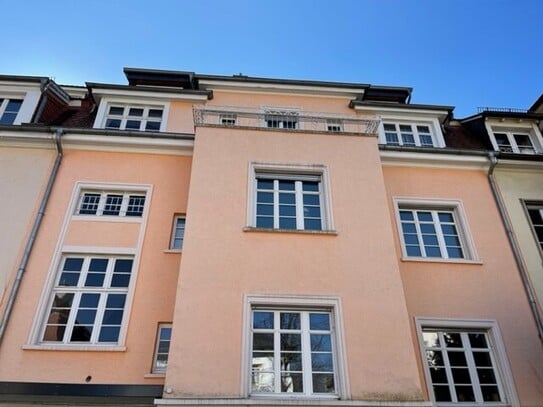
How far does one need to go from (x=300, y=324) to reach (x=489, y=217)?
655 cm

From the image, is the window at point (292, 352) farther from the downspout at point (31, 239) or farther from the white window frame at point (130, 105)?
the white window frame at point (130, 105)

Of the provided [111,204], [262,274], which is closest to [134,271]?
[111,204]

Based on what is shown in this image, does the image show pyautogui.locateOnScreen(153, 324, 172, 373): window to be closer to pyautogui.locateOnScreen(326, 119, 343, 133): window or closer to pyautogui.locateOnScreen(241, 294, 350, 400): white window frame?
pyautogui.locateOnScreen(241, 294, 350, 400): white window frame

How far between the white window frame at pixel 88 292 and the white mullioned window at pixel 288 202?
3.50 metres

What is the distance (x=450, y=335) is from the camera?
9.05m

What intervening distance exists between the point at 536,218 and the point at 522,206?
53 centimetres

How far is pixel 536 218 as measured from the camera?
1115cm

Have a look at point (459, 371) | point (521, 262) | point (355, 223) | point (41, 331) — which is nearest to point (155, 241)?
point (41, 331)

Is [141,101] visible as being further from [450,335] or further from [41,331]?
[450,335]

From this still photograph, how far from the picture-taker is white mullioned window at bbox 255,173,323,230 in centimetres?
940

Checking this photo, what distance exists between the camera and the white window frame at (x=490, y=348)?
322 inches

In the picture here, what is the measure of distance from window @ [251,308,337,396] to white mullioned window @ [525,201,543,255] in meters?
6.75

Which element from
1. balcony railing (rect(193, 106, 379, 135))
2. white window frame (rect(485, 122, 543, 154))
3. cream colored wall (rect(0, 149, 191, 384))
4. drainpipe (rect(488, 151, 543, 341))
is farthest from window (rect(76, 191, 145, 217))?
white window frame (rect(485, 122, 543, 154))

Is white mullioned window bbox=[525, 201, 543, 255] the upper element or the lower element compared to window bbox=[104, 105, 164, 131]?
lower
